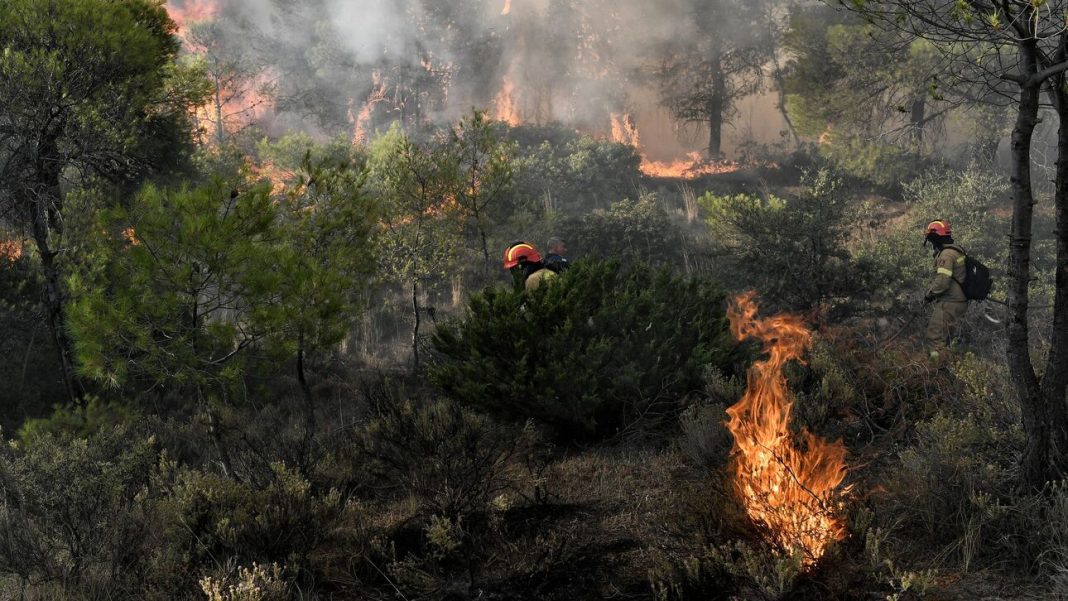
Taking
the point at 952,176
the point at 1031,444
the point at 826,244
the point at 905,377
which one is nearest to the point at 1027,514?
the point at 1031,444

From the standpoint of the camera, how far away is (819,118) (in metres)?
20.8

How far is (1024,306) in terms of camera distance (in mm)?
3631

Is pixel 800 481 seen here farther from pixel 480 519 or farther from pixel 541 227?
pixel 541 227

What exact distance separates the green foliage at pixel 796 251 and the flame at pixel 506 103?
26.3 m

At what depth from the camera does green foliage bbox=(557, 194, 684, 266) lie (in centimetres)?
1617

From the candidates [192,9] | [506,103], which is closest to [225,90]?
[506,103]

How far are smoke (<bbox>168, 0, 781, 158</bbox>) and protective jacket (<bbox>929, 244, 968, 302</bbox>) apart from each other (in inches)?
995

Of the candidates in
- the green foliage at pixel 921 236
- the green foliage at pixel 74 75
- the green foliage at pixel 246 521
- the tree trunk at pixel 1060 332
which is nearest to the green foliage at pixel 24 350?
the green foliage at pixel 74 75

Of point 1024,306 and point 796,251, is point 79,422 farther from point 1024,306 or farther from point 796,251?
point 796,251

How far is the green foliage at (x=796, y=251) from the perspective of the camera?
1038 cm

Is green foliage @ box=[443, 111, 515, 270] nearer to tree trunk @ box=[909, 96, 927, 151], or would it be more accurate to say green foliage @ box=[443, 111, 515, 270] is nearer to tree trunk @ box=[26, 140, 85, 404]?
tree trunk @ box=[26, 140, 85, 404]

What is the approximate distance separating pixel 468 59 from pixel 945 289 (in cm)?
3410

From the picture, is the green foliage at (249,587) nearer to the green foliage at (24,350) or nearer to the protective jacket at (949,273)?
the green foliage at (24,350)

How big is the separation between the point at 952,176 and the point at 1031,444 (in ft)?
55.9
